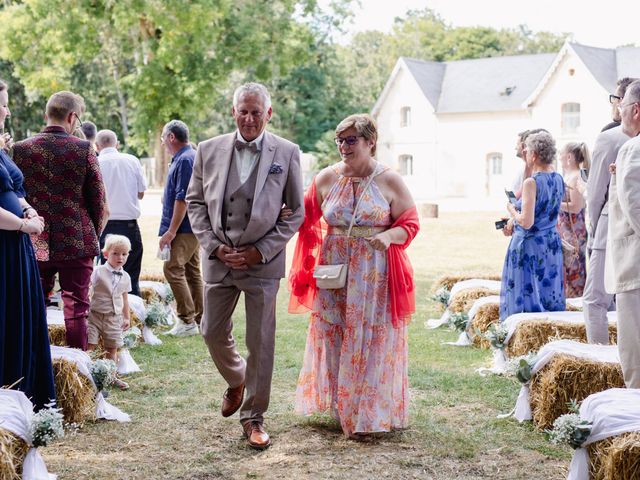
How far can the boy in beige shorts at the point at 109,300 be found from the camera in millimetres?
7039

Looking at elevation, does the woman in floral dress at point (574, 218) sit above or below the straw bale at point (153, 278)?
above

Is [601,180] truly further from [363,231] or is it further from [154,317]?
[154,317]

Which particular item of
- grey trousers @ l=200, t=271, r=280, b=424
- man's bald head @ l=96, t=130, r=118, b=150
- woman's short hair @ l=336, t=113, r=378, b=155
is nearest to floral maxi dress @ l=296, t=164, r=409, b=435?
woman's short hair @ l=336, t=113, r=378, b=155

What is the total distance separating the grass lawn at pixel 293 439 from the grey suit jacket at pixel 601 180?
1470mm

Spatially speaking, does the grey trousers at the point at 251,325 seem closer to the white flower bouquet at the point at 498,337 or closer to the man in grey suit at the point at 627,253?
the man in grey suit at the point at 627,253

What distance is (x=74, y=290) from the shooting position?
6270 mm

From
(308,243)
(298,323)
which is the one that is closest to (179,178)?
(298,323)

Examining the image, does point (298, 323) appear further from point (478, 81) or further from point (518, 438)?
point (478, 81)

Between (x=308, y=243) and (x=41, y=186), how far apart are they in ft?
6.47

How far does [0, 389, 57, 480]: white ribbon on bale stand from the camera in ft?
14.4

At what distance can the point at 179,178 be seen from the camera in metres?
8.80

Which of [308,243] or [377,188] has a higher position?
[377,188]

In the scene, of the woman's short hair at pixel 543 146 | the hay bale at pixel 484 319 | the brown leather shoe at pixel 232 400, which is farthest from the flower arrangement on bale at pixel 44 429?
the hay bale at pixel 484 319

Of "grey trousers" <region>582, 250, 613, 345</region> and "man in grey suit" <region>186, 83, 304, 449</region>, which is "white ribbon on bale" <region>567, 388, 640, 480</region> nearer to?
"grey trousers" <region>582, 250, 613, 345</region>
